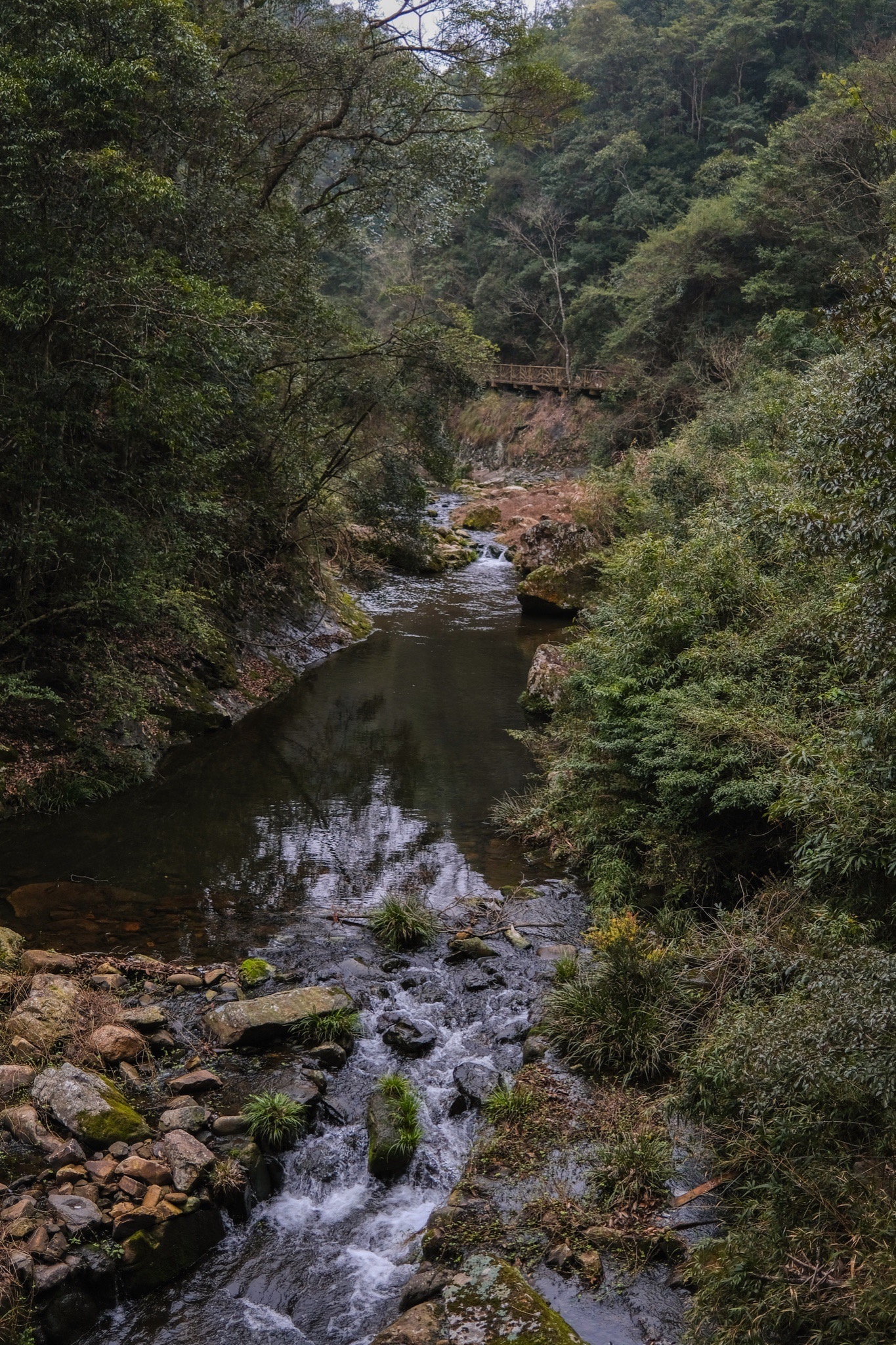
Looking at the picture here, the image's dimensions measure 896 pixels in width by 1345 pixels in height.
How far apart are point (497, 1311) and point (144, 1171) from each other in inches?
81.0

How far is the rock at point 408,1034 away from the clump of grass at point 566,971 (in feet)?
3.62

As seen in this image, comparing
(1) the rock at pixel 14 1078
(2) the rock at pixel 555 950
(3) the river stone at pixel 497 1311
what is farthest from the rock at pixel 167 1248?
(2) the rock at pixel 555 950

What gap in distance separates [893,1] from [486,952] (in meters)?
42.6

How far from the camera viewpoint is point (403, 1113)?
5.64 metres

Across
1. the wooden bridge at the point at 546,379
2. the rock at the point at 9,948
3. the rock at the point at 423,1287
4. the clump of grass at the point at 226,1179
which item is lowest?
the rock at the point at 423,1287

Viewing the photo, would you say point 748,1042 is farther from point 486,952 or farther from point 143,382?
point 143,382

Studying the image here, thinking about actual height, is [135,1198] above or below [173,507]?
below

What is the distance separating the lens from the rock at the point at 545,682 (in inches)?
547

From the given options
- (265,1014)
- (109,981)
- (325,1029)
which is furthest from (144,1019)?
(325,1029)

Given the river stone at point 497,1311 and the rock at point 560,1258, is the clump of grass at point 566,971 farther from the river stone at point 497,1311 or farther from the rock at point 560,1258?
the river stone at point 497,1311

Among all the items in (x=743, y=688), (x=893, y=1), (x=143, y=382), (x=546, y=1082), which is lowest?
(x=546, y=1082)

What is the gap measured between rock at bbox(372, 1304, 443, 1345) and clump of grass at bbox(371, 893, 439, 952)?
12.1 ft

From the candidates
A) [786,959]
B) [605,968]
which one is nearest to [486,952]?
[605,968]

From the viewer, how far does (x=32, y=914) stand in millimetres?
7855
